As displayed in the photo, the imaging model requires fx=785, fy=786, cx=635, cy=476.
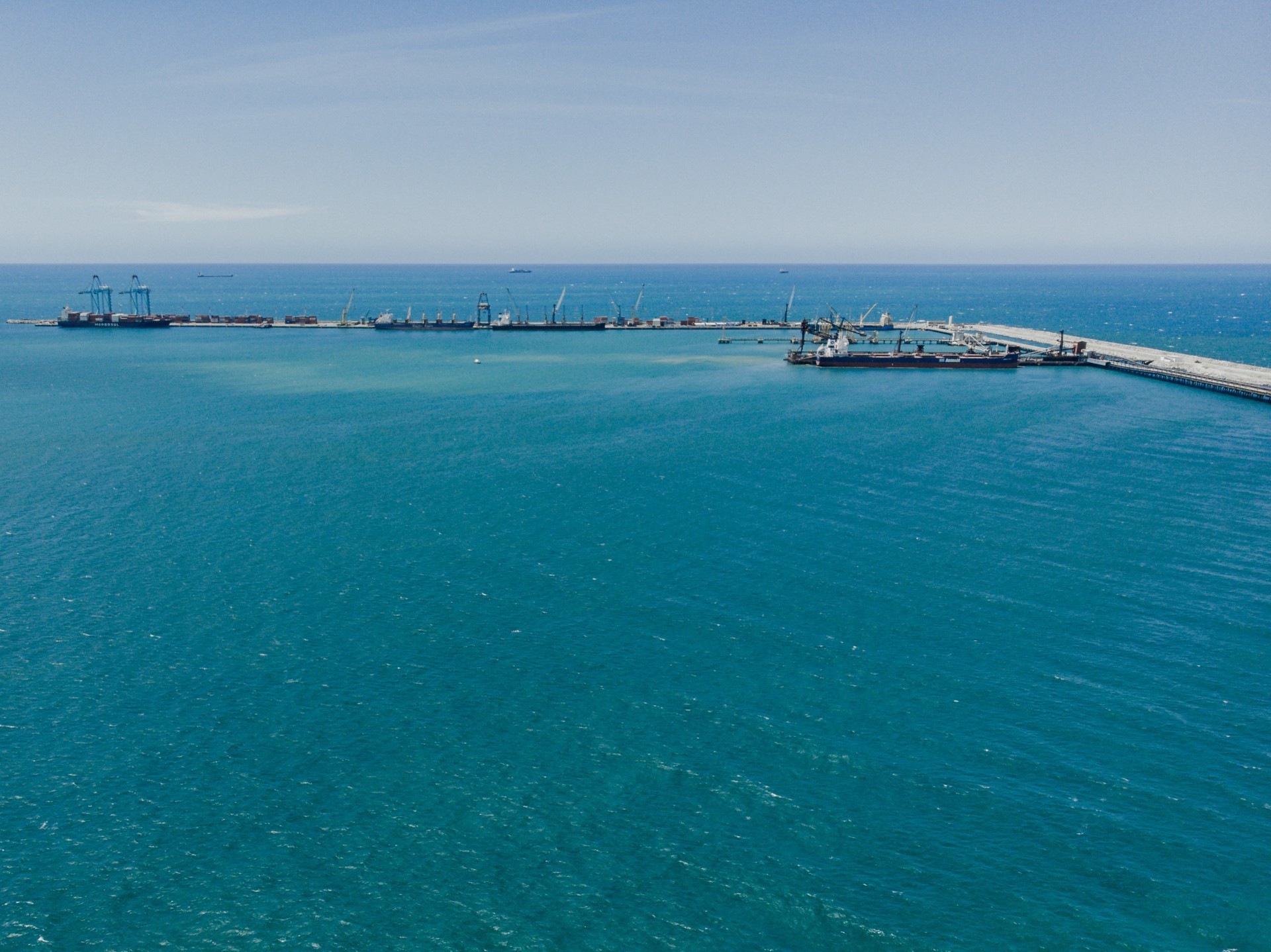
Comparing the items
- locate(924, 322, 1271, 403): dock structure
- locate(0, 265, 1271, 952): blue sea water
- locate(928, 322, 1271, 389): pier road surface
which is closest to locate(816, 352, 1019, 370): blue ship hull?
locate(924, 322, 1271, 403): dock structure

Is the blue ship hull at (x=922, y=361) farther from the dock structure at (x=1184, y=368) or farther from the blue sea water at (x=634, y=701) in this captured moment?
the blue sea water at (x=634, y=701)

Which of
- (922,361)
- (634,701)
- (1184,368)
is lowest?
(634,701)

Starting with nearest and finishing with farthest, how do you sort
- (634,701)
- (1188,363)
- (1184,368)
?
(634,701)
(1184,368)
(1188,363)

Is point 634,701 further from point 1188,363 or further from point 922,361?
point 1188,363

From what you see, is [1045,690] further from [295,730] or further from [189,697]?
[189,697]

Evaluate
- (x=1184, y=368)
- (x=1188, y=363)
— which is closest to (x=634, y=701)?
(x=1184, y=368)

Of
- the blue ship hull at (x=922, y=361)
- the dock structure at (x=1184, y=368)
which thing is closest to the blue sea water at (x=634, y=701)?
the dock structure at (x=1184, y=368)

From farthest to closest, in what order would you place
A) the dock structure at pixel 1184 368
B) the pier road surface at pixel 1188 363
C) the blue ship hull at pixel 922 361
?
the blue ship hull at pixel 922 361 → the pier road surface at pixel 1188 363 → the dock structure at pixel 1184 368

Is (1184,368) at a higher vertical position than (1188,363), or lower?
lower

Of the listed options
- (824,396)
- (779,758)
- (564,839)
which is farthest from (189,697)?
(824,396)
